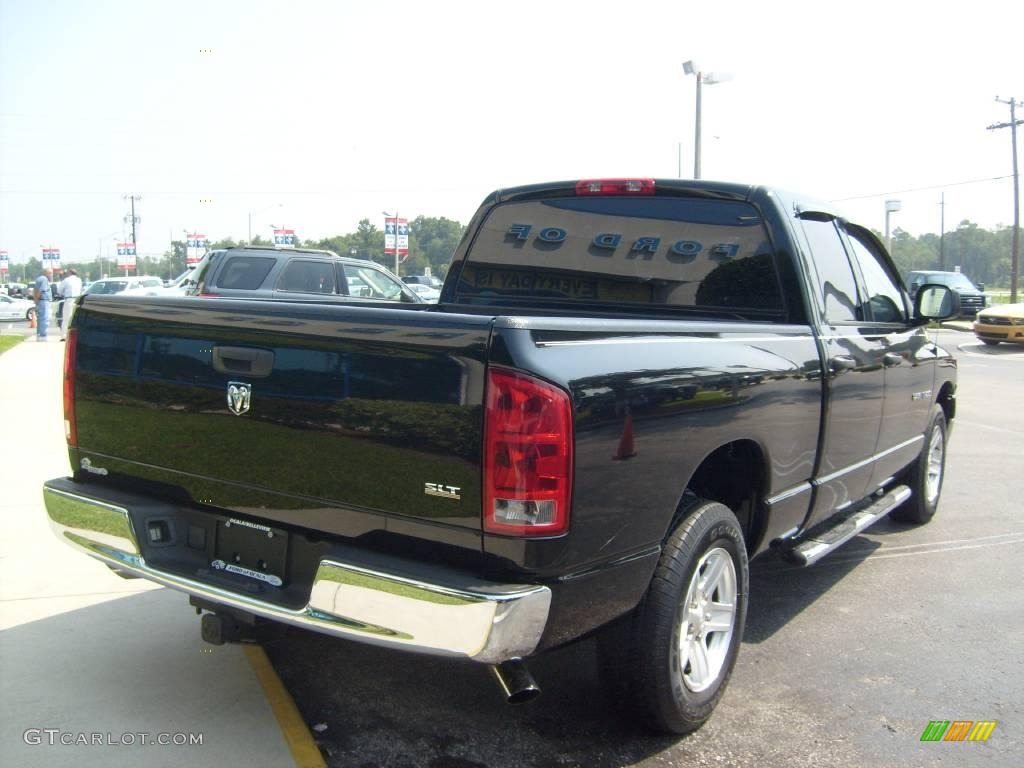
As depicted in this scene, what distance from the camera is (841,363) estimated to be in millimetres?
4188

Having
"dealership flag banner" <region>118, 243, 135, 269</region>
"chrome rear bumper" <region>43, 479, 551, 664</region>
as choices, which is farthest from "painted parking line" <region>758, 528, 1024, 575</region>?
"dealership flag banner" <region>118, 243, 135, 269</region>

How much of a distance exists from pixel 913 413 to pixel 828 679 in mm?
2151

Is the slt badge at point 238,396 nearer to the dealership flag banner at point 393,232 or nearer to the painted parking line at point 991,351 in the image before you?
the painted parking line at point 991,351

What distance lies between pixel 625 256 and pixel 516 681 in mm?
2353

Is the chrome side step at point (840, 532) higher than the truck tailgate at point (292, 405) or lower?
lower

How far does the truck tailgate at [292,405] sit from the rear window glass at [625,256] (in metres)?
1.92

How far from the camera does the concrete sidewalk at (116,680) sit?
318cm

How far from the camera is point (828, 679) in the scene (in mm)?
3877

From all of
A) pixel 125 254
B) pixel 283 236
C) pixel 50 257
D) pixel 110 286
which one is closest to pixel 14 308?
pixel 110 286

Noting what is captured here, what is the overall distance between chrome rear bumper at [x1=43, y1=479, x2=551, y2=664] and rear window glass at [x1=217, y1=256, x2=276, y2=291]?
37.9ft

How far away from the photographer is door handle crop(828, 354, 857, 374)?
411cm

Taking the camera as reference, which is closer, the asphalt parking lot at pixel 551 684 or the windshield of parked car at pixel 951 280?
the asphalt parking lot at pixel 551 684

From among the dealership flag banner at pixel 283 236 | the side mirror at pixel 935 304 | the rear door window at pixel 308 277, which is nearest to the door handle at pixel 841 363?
the side mirror at pixel 935 304

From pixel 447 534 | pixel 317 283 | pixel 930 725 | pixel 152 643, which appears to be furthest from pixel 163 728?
pixel 317 283
